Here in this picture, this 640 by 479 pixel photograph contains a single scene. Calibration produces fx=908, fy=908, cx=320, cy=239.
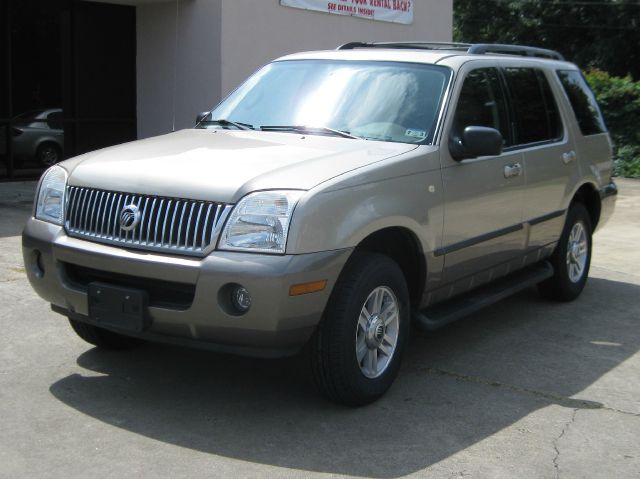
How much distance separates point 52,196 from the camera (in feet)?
16.2

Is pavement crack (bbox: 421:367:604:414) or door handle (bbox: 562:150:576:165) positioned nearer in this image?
pavement crack (bbox: 421:367:604:414)

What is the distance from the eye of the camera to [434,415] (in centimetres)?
464

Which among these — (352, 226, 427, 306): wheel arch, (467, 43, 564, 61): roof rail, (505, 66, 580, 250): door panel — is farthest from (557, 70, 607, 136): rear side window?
(352, 226, 427, 306): wheel arch

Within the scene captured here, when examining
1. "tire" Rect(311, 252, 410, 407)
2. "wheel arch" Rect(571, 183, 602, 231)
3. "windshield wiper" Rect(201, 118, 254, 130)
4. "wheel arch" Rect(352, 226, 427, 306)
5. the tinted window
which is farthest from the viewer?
"wheel arch" Rect(571, 183, 602, 231)

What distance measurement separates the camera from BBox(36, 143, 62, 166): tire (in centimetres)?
1390

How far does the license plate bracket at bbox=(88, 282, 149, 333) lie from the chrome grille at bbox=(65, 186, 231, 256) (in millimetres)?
231

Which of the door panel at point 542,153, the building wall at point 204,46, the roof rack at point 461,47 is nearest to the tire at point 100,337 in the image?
the roof rack at point 461,47

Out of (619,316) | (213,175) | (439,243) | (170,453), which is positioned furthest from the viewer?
(619,316)

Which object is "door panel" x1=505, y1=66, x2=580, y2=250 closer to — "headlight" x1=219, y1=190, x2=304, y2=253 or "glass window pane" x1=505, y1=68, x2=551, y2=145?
"glass window pane" x1=505, y1=68, x2=551, y2=145

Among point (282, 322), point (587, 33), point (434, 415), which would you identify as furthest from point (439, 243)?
point (587, 33)

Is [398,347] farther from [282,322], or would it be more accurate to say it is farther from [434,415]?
[282,322]

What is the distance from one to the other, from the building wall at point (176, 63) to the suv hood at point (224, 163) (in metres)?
8.48

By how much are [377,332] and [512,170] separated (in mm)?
1770

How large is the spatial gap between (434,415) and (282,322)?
3.43ft
